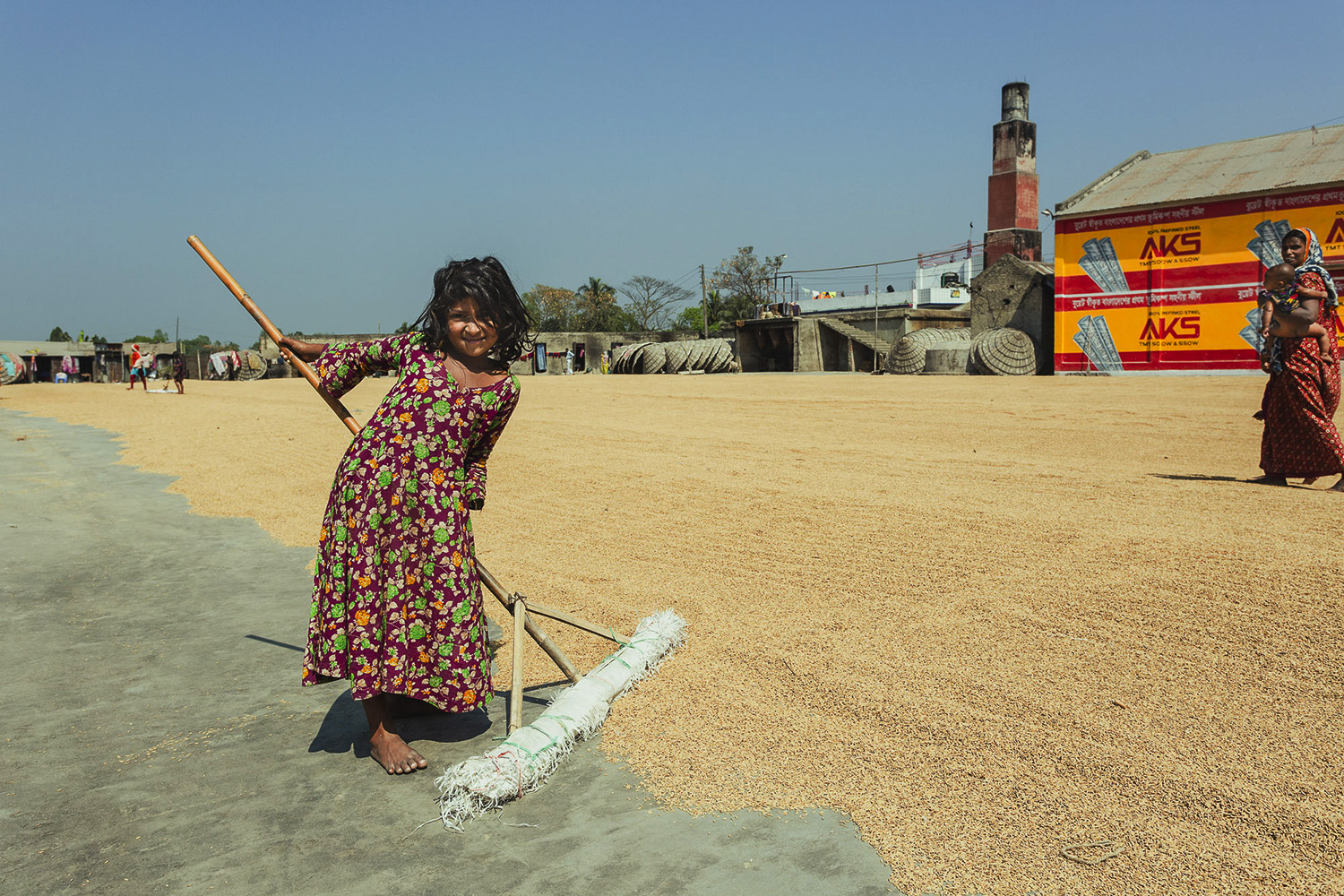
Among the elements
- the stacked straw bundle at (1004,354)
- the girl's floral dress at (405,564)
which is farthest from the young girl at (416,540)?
the stacked straw bundle at (1004,354)

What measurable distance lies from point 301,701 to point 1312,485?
6.94m

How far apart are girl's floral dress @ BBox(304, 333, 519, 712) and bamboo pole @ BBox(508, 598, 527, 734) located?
0.30 feet

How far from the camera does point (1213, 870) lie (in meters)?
2.12

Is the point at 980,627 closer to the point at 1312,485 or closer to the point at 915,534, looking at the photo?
the point at 915,534

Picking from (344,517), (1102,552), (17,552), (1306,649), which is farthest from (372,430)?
(17,552)

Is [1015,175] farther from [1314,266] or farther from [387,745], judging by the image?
[387,745]

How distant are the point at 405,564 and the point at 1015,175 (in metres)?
35.0

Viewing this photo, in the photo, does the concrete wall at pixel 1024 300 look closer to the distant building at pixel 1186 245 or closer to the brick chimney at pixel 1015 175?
the distant building at pixel 1186 245

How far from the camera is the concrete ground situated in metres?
2.19

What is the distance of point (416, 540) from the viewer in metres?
2.75

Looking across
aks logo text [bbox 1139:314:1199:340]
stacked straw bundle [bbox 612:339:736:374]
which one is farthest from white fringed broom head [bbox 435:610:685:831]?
stacked straw bundle [bbox 612:339:736:374]

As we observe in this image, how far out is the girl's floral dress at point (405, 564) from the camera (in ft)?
8.94

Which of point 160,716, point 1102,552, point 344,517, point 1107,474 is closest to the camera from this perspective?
point 344,517

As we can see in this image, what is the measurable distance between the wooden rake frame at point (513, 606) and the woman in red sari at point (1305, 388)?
5.57 m
